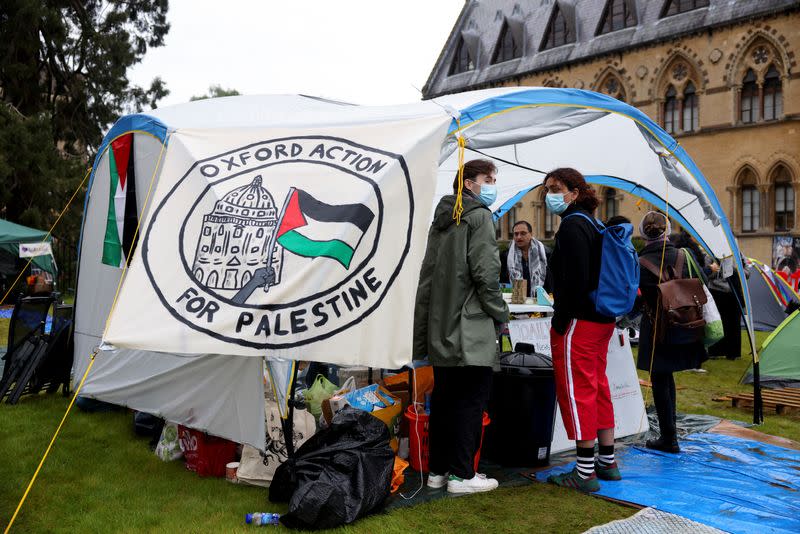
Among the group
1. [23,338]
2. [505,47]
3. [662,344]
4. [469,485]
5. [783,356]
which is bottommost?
[469,485]

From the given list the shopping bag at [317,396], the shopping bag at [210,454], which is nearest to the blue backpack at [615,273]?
the shopping bag at [317,396]

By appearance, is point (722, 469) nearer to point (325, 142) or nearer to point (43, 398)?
point (325, 142)

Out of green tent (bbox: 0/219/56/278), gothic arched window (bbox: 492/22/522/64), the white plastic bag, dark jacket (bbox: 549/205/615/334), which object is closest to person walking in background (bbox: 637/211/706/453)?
the white plastic bag

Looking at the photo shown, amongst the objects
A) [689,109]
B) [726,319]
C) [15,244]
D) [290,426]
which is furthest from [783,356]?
[689,109]

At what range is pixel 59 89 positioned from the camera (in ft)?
68.1

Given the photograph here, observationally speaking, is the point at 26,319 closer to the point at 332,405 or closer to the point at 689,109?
the point at 332,405

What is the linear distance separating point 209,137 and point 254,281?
127 centimetres

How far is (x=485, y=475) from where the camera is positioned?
4695 millimetres

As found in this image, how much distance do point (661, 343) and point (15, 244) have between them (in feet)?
58.0

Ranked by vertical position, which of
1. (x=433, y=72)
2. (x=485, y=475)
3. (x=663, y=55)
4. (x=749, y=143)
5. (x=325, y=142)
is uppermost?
(x=433, y=72)

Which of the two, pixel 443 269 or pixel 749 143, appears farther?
pixel 749 143

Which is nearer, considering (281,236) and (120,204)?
(281,236)

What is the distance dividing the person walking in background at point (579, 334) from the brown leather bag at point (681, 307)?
38.7 inches

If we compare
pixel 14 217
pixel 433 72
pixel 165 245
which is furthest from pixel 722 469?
pixel 433 72
